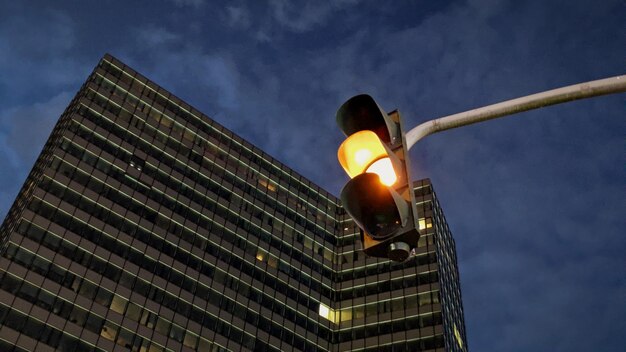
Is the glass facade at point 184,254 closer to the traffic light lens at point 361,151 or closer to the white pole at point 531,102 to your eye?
the traffic light lens at point 361,151

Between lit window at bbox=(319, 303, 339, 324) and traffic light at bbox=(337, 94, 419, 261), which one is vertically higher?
lit window at bbox=(319, 303, 339, 324)

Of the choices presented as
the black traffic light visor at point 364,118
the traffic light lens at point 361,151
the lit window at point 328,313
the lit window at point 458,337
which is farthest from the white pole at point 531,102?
the lit window at point 458,337

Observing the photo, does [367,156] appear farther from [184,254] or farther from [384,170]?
[184,254]

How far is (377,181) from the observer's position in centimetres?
398

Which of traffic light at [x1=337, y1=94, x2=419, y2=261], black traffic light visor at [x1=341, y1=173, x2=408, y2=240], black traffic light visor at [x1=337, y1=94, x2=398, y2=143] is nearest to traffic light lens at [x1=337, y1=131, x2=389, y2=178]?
traffic light at [x1=337, y1=94, x2=419, y2=261]

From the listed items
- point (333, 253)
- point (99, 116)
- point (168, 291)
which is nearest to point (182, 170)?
point (99, 116)

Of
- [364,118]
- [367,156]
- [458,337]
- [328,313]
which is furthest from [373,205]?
[458,337]

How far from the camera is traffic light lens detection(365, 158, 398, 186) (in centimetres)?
413

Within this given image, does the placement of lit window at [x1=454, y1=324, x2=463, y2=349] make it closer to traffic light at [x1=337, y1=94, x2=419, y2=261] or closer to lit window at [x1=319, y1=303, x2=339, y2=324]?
lit window at [x1=319, y1=303, x2=339, y2=324]

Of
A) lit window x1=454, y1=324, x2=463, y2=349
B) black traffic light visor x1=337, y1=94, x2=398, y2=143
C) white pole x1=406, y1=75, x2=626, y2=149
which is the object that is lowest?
black traffic light visor x1=337, y1=94, x2=398, y2=143

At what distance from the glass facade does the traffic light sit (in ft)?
188

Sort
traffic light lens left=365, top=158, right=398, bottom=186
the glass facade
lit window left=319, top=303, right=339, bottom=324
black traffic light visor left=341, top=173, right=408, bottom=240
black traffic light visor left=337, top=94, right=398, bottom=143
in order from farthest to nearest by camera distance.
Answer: lit window left=319, top=303, right=339, bottom=324 < the glass facade < black traffic light visor left=337, top=94, right=398, bottom=143 < traffic light lens left=365, top=158, right=398, bottom=186 < black traffic light visor left=341, top=173, right=408, bottom=240

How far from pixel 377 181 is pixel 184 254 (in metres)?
70.4

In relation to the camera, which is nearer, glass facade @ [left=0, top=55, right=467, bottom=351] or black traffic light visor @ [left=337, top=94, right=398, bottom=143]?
black traffic light visor @ [left=337, top=94, right=398, bottom=143]
